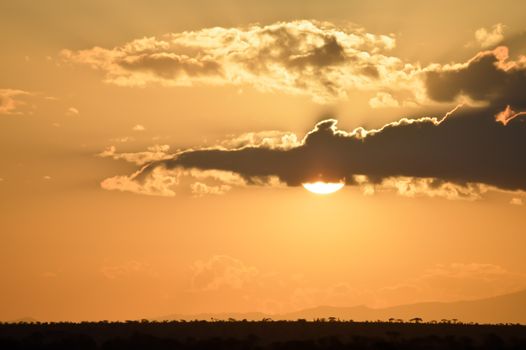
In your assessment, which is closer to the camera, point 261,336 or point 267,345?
point 267,345

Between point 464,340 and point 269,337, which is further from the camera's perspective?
point 269,337

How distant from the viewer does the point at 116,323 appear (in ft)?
445

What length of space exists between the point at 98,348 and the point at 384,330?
3961cm

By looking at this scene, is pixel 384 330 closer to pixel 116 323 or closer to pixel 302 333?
pixel 302 333

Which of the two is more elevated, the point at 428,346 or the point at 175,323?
the point at 175,323

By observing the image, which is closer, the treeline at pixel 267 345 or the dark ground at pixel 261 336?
the treeline at pixel 267 345

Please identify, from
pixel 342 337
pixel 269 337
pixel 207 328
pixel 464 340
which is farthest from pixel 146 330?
pixel 464 340

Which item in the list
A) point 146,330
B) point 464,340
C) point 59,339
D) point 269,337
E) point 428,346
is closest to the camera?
point 428,346

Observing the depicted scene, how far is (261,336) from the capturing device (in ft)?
375

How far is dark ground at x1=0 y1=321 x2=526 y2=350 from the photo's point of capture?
94.2m

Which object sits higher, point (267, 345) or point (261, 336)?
point (261, 336)

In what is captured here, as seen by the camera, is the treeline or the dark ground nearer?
the treeline

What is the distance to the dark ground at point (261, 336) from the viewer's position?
309ft

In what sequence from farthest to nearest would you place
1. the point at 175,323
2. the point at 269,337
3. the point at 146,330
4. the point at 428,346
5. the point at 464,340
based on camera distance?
the point at 175,323, the point at 146,330, the point at 269,337, the point at 464,340, the point at 428,346
